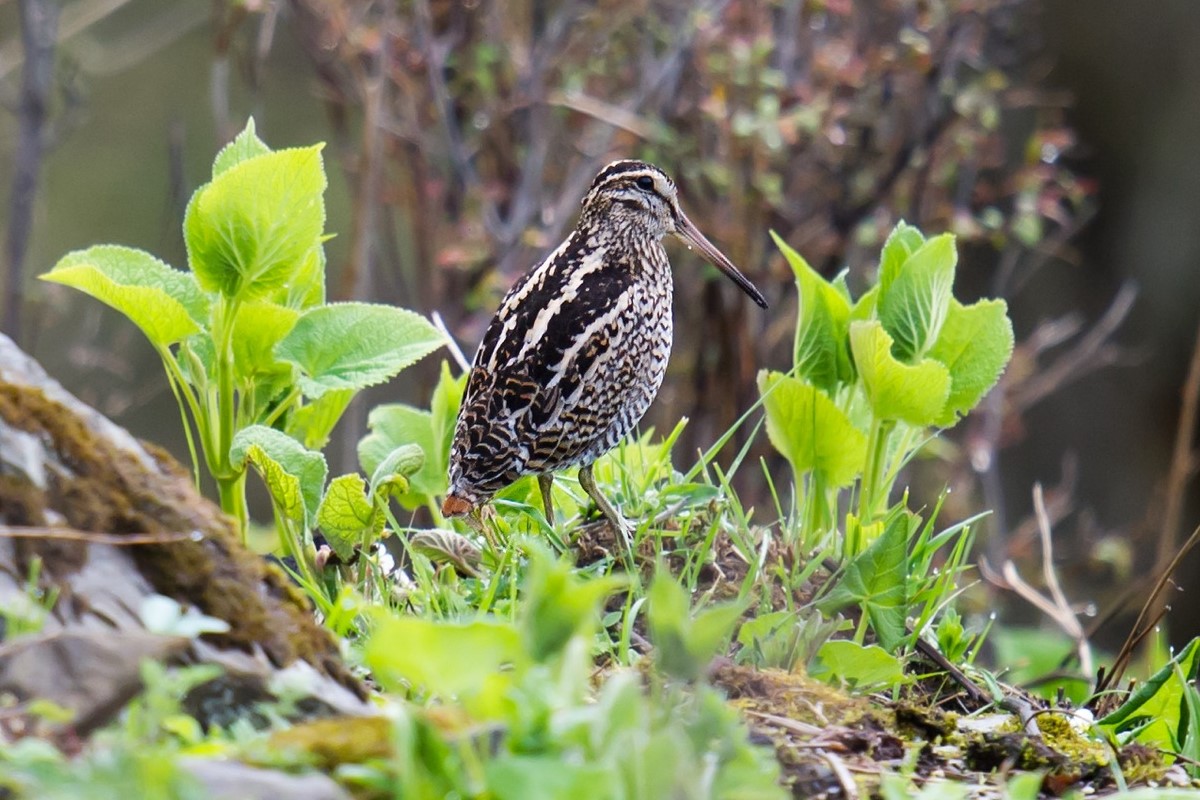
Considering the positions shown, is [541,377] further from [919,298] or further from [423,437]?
[919,298]

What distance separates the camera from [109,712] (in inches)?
70.3

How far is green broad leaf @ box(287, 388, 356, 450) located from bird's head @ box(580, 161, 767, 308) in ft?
2.67

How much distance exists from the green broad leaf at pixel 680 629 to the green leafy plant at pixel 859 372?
1.32 metres

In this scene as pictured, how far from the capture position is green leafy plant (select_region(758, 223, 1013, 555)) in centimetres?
304

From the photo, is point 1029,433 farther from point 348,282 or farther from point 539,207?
point 348,282

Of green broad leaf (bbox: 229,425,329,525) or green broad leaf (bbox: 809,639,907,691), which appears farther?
green broad leaf (bbox: 229,425,329,525)

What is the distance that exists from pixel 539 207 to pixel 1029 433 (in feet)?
13.6

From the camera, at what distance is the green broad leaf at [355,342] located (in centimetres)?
309

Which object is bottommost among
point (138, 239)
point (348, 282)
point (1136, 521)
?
point (1136, 521)

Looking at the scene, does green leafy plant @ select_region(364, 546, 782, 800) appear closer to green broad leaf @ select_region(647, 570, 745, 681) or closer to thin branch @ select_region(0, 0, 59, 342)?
green broad leaf @ select_region(647, 570, 745, 681)

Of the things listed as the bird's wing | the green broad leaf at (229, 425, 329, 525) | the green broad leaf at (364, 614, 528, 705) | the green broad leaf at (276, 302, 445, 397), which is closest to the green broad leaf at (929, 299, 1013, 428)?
the bird's wing

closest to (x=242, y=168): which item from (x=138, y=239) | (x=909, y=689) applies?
(x=909, y=689)

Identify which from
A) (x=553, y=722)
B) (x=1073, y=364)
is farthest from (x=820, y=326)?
(x=1073, y=364)

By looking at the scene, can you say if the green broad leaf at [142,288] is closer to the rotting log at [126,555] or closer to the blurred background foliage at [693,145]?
the rotting log at [126,555]
